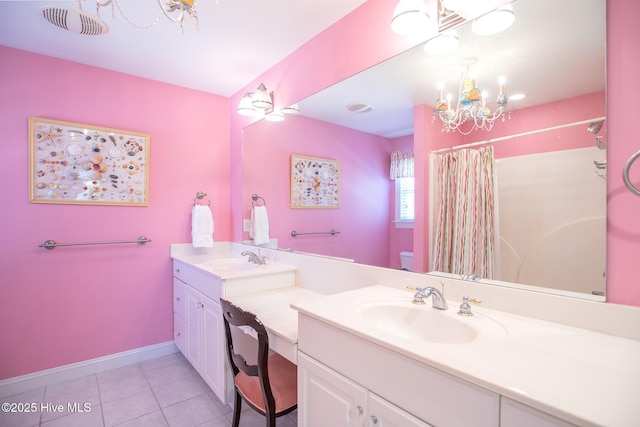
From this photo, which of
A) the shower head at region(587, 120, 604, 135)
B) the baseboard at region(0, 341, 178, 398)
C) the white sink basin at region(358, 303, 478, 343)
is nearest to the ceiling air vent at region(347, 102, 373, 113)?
the shower head at region(587, 120, 604, 135)

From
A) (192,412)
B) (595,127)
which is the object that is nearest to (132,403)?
(192,412)

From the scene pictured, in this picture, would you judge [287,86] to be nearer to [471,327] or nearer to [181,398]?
[471,327]

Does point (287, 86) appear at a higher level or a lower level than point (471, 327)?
higher

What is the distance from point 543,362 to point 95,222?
9.01 feet

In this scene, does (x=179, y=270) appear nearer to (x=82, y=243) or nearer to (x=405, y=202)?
(x=82, y=243)

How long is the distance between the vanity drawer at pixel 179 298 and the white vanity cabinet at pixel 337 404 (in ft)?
4.91

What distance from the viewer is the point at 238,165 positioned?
8.95ft

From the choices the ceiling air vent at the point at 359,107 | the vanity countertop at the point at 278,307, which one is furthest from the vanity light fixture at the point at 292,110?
the vanity countertop at the point at 278,307

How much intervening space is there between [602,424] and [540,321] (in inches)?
21.3

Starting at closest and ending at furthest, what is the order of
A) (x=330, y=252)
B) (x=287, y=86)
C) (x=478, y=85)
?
(x=478, y=85) → (x=330, y=252) → (x=287, y=86)

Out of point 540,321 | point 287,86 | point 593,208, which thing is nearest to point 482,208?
point 593,208

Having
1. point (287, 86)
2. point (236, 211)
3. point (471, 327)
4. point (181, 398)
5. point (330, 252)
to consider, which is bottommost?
point (181, 398)

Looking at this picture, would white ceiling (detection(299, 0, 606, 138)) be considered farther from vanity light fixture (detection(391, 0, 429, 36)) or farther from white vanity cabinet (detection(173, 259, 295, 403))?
white vanity cabinet (detection(173, 259, 295, 403))

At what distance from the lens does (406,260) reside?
56.1 inches
